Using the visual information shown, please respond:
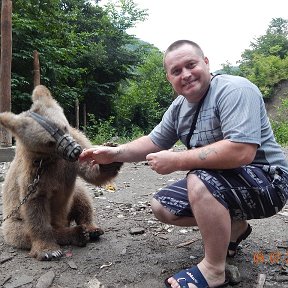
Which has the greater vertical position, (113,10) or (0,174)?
(113,10)

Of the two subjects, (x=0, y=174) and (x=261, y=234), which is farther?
(x=0, y=174)

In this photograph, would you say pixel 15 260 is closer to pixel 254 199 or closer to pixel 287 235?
pixel 254 199

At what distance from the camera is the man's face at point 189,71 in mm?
2611

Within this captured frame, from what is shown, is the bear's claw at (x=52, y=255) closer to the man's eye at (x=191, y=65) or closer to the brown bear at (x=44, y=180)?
the brown bear at (x=44, y=180)

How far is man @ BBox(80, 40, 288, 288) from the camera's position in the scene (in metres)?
2.33

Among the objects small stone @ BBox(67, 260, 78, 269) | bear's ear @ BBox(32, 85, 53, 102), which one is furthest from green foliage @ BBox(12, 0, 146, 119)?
small stone @ BBox(67, 260, 78, 269)

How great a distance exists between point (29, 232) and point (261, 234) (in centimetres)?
A: 211

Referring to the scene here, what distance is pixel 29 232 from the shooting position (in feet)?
11.0

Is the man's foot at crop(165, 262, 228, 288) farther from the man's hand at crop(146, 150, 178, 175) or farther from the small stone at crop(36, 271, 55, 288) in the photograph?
the small stone at crop(36, 271, 55, 288)

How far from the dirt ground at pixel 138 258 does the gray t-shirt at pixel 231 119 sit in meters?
0.83

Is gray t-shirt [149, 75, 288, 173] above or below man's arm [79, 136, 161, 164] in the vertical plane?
above

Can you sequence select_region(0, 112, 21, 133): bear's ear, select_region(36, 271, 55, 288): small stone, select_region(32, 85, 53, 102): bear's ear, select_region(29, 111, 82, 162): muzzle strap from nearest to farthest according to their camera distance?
select_region(36, 271, 55, 288): small stone → select_region(29, 111, 82, 162): muzzle strap → select_region(0, 112, 21, 133): bear's ear → select_region(32, 85, 53, 102): bear's ear

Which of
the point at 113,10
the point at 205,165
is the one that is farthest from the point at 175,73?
the point at 113,10

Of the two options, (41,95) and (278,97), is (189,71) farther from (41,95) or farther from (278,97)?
(278,97)
